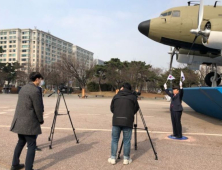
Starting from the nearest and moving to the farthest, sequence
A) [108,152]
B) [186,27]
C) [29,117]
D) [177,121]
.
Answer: [29,117] → [108,152] → [177,121] → [186,27]

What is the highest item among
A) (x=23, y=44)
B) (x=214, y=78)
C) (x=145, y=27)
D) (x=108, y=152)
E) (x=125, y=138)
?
(x=23, y=44)

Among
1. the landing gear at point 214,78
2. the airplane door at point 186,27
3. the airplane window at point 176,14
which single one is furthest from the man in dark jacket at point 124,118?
the landing gear at point 214,78

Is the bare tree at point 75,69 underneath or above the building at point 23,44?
underneath

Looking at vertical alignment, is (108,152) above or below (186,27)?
below

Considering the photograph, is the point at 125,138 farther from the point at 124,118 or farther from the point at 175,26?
the point at 175,26

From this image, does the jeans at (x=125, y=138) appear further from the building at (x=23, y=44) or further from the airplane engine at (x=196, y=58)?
the building at (x=23, y=44)

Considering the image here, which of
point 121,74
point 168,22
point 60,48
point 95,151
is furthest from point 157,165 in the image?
point 60,48

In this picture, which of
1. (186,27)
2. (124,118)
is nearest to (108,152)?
(124,118)

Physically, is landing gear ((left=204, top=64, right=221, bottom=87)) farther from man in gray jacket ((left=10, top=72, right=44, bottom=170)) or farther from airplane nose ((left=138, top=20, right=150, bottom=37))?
man in gray jacket ((left=10, top=72, right=44, bottom=170))

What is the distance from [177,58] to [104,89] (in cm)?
4238

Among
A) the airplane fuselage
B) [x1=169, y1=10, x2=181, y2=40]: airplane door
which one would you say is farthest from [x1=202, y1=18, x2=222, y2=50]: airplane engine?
[x1=169, y1=10, x2=181, y2=40]: airplane door

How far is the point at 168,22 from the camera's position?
13.2 m

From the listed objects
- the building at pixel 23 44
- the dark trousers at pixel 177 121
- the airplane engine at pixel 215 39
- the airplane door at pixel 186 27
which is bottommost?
the dark trousers at pixel 177 121

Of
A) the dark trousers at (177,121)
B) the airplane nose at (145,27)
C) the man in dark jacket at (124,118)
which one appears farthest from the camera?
the airplane nose at (145,27)
